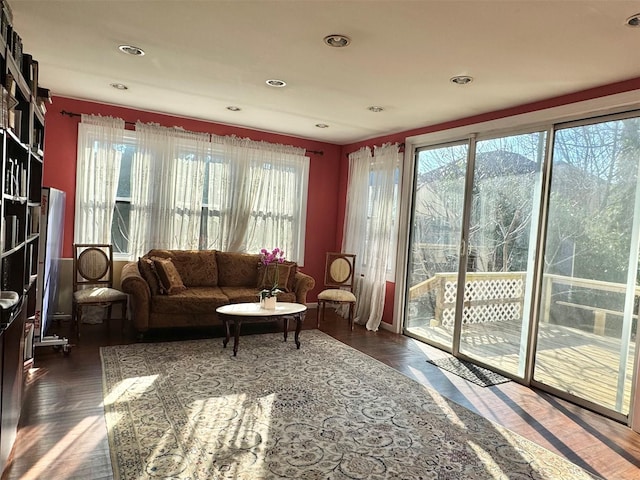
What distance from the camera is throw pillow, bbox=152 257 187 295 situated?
4660 mm

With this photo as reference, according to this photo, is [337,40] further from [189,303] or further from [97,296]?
[97,296]

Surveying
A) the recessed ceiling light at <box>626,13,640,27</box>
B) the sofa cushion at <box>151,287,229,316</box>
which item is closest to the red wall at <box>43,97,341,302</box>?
the sofa cushion at <box>151,287,229,316</box>

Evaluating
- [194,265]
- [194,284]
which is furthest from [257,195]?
[194,284]

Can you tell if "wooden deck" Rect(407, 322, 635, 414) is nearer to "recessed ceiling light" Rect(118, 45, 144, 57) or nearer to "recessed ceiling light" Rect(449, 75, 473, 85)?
"recessed ceiling light" Rect(449, 75, 473, 85)

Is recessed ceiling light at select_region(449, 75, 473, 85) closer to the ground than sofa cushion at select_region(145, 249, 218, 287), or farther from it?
farther from it

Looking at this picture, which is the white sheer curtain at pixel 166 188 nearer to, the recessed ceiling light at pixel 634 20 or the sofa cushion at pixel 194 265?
the sofa cushion at pixel 194 265

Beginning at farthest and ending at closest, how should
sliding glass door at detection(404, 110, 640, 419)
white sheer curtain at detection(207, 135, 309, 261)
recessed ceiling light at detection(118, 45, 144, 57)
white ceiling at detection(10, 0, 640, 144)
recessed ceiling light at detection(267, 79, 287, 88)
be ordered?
white sheer curtain at detection(207, 135, 309, 261)
recessed ceiling light at detection(267, 79, 287, 88)
sliding glass door at detection(404, 110, 640, 419)
recessed ceiling light at detection(118, 45, 144, 57)
white ceiling at detection(10, 0, 640, 144)

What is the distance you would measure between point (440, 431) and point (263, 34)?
9.16ft

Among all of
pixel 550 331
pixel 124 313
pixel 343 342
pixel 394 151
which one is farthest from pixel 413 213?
pixel 124 313

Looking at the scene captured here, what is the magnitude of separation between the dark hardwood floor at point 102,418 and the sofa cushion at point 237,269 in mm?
1202

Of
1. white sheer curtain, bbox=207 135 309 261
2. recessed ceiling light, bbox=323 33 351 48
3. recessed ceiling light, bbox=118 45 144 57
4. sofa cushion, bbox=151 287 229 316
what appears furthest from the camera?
white sheer curtain, bbox=207 135 309 261

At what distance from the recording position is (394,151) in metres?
5.52

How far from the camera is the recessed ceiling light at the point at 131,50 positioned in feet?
10.5

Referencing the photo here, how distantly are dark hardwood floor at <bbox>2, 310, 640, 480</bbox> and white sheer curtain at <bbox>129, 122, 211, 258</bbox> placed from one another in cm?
132
